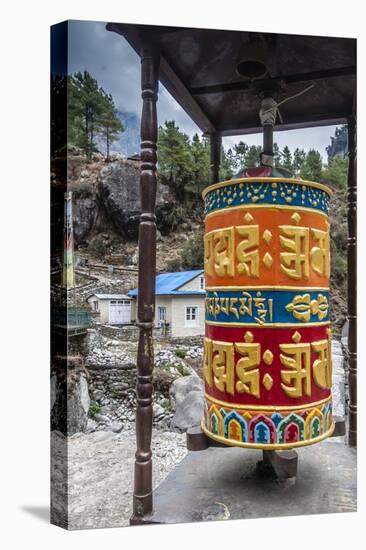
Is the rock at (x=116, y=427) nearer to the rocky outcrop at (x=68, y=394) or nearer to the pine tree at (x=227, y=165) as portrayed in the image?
the rocky outcrop at (x=68, y=394)

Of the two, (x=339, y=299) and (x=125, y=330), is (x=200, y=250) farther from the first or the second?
(x=339, y=299)

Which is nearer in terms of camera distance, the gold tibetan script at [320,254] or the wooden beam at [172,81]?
the gold tibetan script at [320,254]

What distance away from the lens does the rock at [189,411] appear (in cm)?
372

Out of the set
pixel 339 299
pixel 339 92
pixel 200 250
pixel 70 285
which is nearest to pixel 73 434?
pixel 70 285

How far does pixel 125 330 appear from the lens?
318cm

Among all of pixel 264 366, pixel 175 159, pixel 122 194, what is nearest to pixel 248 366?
pixel 264 366

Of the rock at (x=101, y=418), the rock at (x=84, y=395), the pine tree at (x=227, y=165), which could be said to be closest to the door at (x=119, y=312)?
the rock at (x=84, y=395)

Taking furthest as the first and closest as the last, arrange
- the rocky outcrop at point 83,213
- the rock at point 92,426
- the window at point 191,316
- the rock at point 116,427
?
the window at point 191,316, the rock at point 116,427, the rock at point 92,426, the rocky outcrop at point 83,213

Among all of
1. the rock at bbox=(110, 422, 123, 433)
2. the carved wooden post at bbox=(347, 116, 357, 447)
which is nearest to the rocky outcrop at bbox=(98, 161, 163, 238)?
the rock at bbox=(110, 422, 123, 433)

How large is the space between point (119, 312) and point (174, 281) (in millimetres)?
529

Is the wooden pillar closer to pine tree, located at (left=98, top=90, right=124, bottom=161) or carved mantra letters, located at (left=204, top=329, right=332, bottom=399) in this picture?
pine tree, located at (left=98, top=90, right=124, bottom=161)

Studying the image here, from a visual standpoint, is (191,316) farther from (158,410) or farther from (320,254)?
(320,254)

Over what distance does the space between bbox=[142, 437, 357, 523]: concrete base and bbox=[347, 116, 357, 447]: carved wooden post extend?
0.36m

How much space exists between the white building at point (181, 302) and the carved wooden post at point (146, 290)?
496 mm
